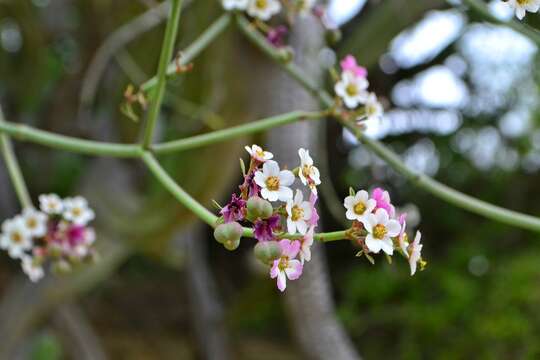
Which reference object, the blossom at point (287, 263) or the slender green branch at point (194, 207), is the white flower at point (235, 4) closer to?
the slender green branch at point (194, 207)

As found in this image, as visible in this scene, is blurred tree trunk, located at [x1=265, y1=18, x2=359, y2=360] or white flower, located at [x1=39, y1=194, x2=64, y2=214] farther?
blurred tree trunk, located at [x1=265, y1=18, x2=359, y2=360]

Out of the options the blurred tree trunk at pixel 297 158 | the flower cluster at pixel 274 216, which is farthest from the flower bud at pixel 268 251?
the blurred tree trunk at pixel 297 158

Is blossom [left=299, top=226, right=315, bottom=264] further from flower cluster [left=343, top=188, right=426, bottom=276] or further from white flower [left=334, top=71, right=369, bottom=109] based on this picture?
white flower [left=334, top=71, right=369, bottom=109]

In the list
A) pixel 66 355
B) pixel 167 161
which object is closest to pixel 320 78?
pixel 167 161

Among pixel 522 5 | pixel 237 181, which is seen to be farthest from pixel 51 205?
pixel 237 181

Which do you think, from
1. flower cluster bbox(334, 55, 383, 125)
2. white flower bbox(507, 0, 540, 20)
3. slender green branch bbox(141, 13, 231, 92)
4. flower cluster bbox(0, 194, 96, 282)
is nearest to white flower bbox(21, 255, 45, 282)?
flower cluster bbox(0, 194, 96, 282)

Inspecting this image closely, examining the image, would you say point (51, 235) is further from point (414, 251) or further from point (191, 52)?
point (414, 251)
